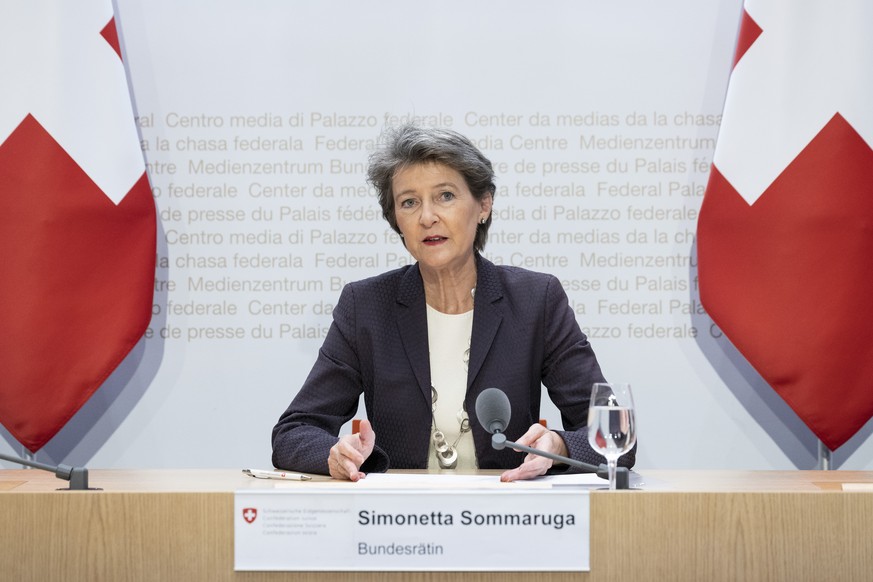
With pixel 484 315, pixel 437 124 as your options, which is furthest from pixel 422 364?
pixel 437 124

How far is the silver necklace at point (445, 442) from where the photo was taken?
2.53 m

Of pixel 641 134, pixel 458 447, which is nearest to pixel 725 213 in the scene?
pixel 641 134

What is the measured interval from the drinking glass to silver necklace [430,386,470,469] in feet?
2.71

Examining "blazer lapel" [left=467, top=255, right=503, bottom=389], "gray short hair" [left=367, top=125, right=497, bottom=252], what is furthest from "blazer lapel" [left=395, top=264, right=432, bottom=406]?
"gray short hair" [left=367, top=125, right=497, bottom=252]

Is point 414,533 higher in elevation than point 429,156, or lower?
lower

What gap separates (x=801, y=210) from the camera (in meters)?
3.18

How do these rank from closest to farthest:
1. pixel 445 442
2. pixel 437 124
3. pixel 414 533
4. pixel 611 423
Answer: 1. pixel 414 533
2. pixel 611 423
3. pixel 445 442
4. pixel 437 124

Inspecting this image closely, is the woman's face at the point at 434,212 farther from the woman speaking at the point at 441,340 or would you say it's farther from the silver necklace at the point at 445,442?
the silver necklace at the point at 445,442

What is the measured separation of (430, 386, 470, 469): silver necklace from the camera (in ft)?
8.31

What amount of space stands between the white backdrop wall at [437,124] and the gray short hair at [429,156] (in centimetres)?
78

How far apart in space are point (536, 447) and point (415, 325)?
2.17 ft

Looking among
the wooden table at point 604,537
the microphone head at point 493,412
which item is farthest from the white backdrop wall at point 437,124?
the wooden table at point 604,537

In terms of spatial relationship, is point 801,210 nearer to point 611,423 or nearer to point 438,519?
Result: point 611,423

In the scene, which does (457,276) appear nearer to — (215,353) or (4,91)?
(215,353)
